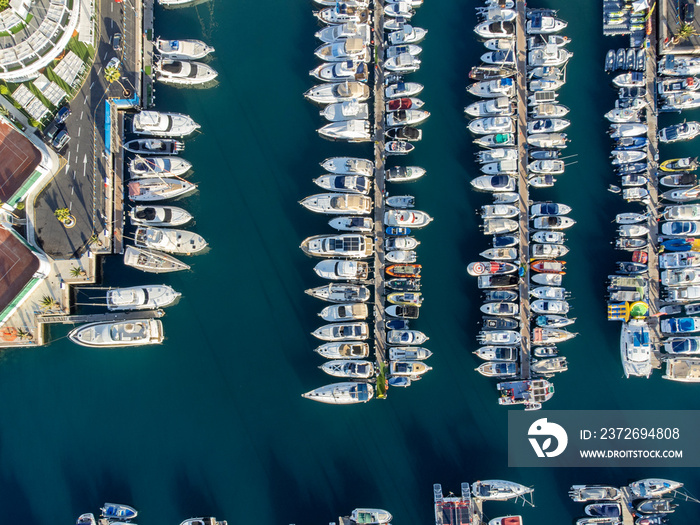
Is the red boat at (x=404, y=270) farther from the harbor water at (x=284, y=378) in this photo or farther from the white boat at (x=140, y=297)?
the white boat at (x=140, y=297)

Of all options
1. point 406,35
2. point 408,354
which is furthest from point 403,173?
point 408,354

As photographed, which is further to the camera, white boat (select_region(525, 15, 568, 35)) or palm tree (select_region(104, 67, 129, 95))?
white boat (select_region(525, 15, 568, 35))

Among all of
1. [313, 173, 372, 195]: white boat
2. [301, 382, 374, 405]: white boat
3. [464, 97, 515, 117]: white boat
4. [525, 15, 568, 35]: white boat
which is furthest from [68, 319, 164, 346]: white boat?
[525, 15, 568, 35]: white boat

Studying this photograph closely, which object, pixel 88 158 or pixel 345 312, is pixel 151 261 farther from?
pixel 345 312

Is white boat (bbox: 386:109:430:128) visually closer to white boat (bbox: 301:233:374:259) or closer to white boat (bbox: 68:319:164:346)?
white boat (bbox: 301:233:374:259)

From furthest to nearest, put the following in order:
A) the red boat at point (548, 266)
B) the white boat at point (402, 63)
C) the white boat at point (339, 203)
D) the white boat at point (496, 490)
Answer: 1. the white boat at point (402, 63)
2. the red boat at point (548, 266)
3. the white boat at point (339, 203)
4. the white boat at point (496, 490)

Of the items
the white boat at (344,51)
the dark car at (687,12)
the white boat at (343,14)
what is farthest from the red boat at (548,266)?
the white boat at (343,14)
